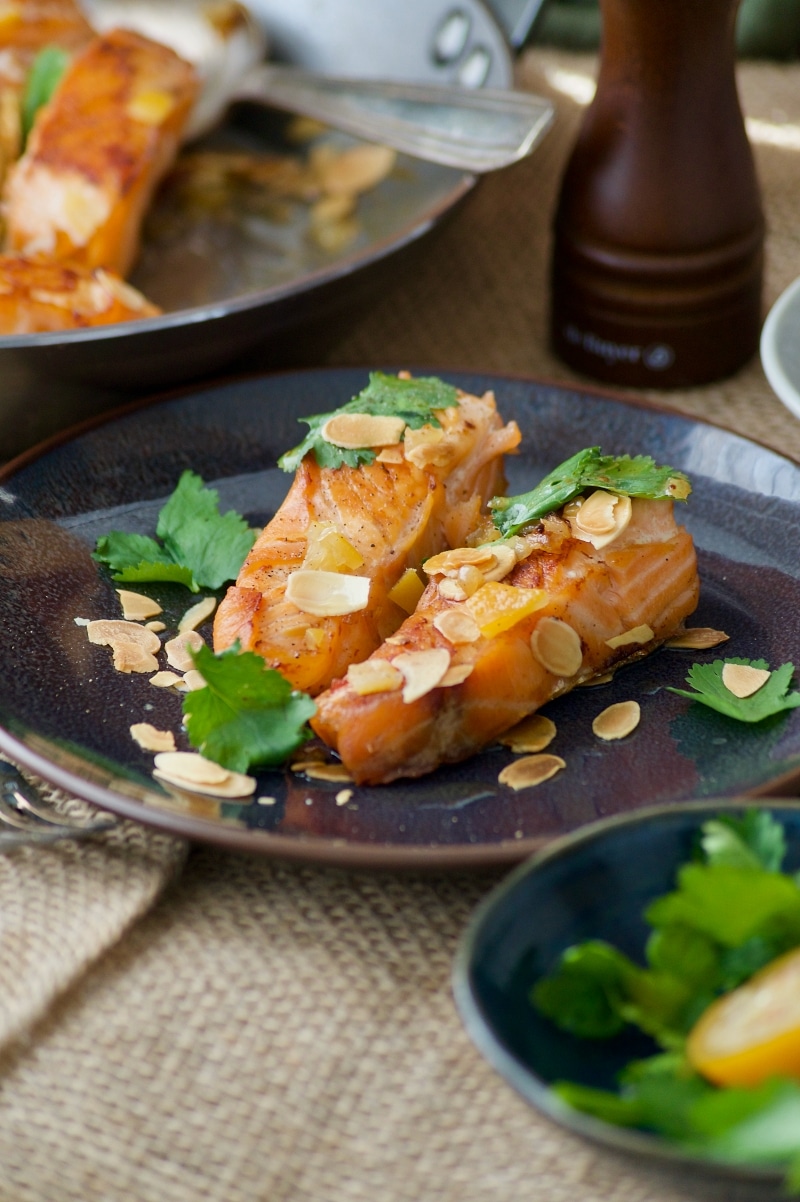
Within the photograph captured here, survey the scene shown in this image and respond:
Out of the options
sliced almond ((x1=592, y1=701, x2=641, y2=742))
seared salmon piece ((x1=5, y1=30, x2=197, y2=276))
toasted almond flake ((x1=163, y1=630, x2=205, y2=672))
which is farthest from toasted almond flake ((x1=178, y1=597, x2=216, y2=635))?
seared salmon piece ((x1=5, y1=30, x2=197, y2=276))

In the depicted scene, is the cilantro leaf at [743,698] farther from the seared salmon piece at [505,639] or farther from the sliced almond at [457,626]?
the sliced almond at [457,626]

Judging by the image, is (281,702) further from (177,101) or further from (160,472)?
(177,101)

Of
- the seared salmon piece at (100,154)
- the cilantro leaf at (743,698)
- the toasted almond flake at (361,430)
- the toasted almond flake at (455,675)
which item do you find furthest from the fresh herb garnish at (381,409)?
the seared salmon piece at (100,154)

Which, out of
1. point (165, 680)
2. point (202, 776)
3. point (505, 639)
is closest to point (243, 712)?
point (202, 776)

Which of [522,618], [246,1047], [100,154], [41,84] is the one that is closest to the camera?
[246,1047]

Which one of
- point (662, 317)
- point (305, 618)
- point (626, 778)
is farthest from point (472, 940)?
point (662, 317)

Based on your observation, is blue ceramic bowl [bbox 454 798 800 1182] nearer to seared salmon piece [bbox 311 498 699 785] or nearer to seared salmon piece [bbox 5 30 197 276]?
seared salmon piece [bbox 311 498 699 785]

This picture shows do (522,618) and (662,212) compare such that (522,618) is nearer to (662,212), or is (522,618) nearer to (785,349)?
A: (785,349)
